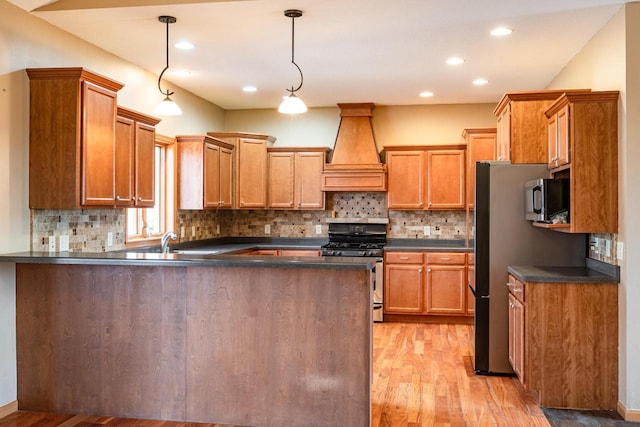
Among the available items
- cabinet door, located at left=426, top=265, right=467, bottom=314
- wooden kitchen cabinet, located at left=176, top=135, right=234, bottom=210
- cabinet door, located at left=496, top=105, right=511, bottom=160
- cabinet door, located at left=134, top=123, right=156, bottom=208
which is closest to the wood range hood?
cabinet door, located at left=426, top=265, right=467, bottom=314

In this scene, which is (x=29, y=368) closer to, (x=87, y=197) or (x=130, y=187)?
(x=87, y=197)

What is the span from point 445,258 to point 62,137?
4.57m

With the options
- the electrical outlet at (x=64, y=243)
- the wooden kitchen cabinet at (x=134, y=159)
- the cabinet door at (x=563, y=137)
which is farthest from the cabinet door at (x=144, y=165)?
the cabinet door at (x=563, y=137)

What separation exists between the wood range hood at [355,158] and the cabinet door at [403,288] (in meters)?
1.05

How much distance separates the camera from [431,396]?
4.18m

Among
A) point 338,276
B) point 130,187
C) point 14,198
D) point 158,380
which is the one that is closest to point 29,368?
point 158,380

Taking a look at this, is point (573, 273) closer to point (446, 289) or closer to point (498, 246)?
point (498, 246)

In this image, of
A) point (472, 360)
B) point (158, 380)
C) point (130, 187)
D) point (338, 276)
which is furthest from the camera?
point (472, 360)

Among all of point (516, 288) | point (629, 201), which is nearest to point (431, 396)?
point (516, 288)

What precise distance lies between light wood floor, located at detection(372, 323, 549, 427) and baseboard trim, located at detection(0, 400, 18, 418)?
2.38 meters

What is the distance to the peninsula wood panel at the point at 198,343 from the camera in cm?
347

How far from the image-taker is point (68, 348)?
12.5 ft

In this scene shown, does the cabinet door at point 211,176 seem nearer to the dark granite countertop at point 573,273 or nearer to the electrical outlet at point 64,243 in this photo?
the electrical outlet at point 64,243

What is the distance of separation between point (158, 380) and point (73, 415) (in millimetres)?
622
